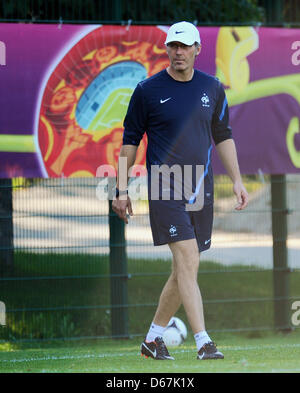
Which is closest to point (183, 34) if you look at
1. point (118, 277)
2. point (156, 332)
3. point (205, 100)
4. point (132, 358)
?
point (205, 100)

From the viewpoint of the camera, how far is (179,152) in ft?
18.8

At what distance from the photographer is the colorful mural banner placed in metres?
8.19

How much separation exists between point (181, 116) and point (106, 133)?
2641 mm

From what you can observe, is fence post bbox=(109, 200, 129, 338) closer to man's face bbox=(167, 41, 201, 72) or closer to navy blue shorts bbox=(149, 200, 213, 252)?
navy blue shorts bbox=(149, 200, 213, 252)

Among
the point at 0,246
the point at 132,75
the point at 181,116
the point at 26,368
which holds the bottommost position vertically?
the point at 26,368

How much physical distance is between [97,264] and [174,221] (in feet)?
10.2

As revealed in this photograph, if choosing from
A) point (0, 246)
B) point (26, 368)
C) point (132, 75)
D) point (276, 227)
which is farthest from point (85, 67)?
point (26, 368)

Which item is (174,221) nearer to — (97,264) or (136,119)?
(136,119)

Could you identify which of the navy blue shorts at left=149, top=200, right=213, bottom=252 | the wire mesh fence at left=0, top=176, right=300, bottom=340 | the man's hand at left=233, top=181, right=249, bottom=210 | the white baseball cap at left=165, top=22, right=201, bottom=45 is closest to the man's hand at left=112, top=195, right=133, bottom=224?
the navy blue shorts at left=149, top=200, right=213, bottom=252

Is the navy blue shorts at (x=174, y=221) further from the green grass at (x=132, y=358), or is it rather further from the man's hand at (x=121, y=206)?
the green grass at (x=132, y=358)

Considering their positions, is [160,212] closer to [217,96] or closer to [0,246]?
[217,96]

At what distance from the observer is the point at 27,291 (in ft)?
28.0

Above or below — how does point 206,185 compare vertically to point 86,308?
above

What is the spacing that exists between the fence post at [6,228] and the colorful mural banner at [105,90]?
13.3 inches
